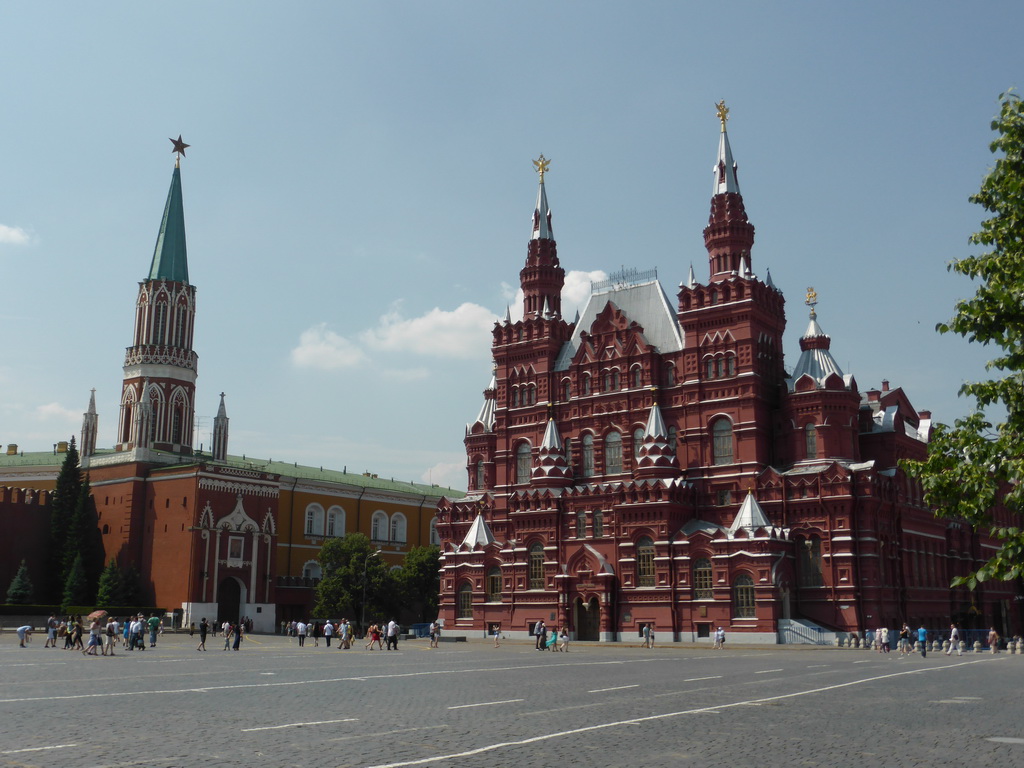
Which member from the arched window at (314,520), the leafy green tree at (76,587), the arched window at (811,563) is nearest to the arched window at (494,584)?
the arched window at (811,563)

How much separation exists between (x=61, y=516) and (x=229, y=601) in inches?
609

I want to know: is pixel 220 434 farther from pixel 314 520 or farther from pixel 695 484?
pixel 695 484

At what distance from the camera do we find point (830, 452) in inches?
2391

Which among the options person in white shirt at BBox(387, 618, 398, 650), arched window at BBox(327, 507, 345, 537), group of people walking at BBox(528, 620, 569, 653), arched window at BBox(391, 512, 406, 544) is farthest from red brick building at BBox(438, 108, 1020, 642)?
arched window at BBox(391, 512, 406, 544)

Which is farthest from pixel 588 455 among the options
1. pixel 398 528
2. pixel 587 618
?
pixel 398 528

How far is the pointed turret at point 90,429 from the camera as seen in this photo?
87625 mm

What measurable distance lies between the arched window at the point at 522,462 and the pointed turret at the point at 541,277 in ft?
32.1

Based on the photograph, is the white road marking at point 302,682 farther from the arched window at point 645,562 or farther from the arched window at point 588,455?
the arched window at point 588,455

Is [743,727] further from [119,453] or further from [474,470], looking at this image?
[119,453]

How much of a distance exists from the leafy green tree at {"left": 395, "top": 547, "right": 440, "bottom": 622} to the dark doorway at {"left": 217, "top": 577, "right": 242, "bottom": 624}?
12.9m

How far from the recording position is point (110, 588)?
7462cm

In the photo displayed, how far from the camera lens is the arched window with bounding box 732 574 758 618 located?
5750 centimetres

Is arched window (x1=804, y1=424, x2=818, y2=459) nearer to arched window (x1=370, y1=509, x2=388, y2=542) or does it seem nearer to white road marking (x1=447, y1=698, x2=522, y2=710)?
white road marking (x1=447, y1=698, x2=522, y2=710)

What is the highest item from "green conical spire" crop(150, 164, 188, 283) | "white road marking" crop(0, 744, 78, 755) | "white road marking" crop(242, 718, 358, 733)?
"green conical spire" crop(150, 164, 188, 283)
